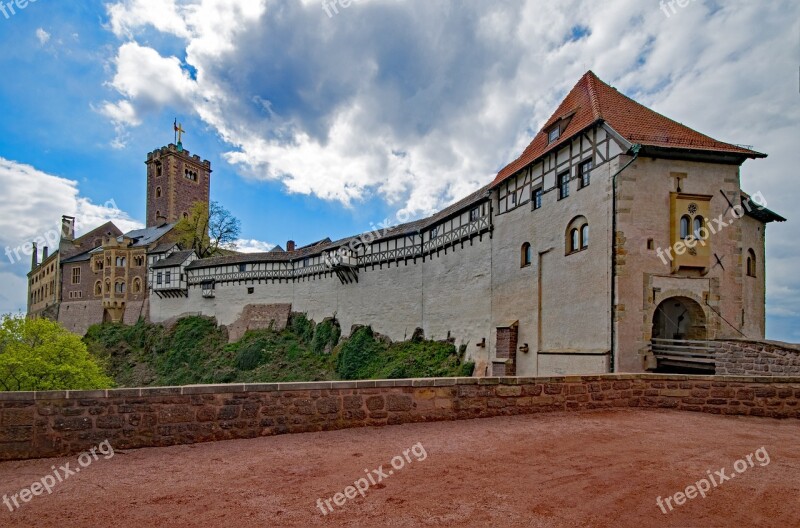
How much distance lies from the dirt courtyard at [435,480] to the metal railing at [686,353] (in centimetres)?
729

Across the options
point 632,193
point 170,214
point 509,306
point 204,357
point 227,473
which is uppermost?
point 170,214

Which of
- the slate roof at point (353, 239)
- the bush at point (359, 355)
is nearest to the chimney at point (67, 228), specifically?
the slate roof at point (353, 239)

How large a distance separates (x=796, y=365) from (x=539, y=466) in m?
10.3

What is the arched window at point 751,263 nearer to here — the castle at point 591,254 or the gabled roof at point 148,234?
the castle at point 591,254

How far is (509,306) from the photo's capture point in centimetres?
2073

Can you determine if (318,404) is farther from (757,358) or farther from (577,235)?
(577,235)

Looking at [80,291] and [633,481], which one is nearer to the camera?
[633,481]

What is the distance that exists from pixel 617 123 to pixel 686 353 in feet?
25.2

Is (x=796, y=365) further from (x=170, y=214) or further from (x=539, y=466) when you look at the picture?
(x=170, y=214)

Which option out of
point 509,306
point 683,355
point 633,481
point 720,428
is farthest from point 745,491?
point 509,306

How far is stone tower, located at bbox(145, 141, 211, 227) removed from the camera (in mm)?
55094

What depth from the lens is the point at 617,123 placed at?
1555cm

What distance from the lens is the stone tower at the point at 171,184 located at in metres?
55.1

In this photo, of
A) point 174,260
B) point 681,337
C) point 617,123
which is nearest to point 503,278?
point 681,337
